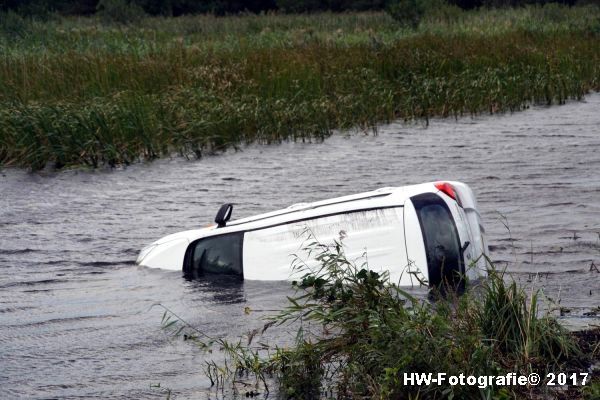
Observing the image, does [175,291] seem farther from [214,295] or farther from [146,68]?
[146,68]

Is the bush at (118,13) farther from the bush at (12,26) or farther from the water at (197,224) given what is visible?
the water at (197,224)

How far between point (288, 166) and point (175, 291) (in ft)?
22.6

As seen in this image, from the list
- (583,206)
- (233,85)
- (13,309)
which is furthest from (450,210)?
(233,85)

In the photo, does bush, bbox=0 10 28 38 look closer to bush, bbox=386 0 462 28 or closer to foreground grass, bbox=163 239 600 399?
bush, bbox=386 0 462 28

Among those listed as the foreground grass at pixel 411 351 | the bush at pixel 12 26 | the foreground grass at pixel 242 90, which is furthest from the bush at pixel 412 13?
the foreground grass at pixel 411 351

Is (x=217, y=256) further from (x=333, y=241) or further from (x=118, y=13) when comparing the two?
(x=118, y=13)

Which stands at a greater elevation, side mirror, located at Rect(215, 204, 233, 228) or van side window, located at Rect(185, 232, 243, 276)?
side mirror, located at Rect(215, 204, 233, 228)

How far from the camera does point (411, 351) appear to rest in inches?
252

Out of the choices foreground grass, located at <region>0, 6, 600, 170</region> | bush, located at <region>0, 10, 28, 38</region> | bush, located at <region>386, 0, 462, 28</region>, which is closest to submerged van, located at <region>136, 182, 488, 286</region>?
foreground grass, located at <region>0, 6, 600, 170</region>

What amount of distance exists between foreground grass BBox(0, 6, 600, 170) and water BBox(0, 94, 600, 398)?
51 cm

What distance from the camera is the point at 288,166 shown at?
17.0m

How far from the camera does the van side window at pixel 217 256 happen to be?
32.8ft

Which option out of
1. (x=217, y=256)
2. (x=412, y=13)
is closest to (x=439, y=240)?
(x=217, y=256)

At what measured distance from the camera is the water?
8.44 metres
